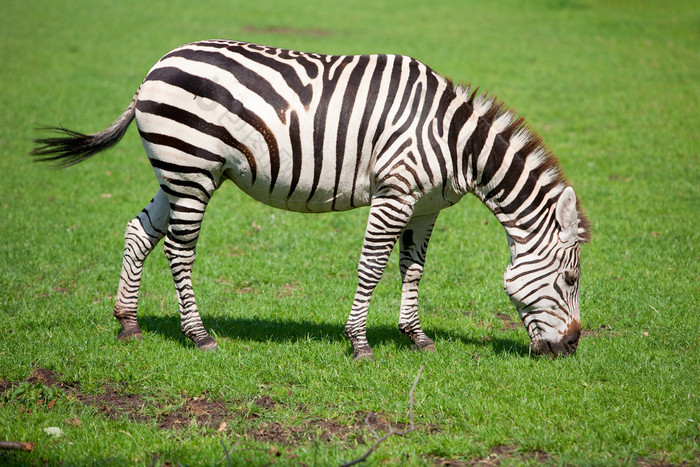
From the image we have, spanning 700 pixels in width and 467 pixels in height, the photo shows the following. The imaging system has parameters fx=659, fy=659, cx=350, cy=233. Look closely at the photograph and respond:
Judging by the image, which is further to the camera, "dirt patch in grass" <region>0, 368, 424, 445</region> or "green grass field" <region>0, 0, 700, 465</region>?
"dirt patch in grass" <region>0, 368, 424, 445</region>

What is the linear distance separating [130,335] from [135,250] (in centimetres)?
86

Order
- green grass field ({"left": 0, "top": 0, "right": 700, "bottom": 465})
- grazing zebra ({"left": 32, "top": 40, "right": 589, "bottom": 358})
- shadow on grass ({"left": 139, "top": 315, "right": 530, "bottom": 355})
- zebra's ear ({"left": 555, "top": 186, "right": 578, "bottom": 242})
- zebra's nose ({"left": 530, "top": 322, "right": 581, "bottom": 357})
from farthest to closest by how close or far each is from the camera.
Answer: shadow on grass ({"left": 139, "top": 315, "right": 530, "bottom": 355}) < zebra's nose ({"left": 530, "top": 322, "right": 581, "bottom": 357}) < grazing zebra ({"left": 32, "top": 40, "right": 589, "bottom": 358}) < zebra's ear ({"left": 555, "top": 186, "right": 578, "bottom": 242}) < green grass field ({"left": 0, "top": 0, "right": 700, "bottom": 465})

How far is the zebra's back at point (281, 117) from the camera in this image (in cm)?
590

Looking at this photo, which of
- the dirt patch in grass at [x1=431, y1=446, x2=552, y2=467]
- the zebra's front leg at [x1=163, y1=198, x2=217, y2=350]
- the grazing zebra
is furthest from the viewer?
the zebra's front leg at [x1=163, y1=198, x2=217, y2=350]

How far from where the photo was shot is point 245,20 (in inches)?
1049

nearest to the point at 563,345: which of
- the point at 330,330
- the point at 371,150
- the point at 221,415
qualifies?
the point at 330,330

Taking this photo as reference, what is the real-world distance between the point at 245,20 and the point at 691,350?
933 inches

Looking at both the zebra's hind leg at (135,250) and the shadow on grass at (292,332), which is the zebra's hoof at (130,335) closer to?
the zebra's hind leg at (135,250)

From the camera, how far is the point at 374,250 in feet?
20.0

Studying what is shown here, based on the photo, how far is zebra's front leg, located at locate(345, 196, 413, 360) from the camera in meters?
5.93

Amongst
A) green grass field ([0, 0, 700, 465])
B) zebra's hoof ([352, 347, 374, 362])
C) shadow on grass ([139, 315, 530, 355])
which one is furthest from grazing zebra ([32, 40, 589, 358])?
green grass field ([0, 0, 700, 465])

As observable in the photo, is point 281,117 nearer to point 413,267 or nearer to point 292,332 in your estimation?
point 413,267

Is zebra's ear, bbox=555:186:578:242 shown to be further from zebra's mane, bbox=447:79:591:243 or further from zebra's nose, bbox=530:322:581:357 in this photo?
zebra's nose, bbox=530:322:581:357

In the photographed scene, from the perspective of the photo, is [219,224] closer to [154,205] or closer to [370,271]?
[154,205]
